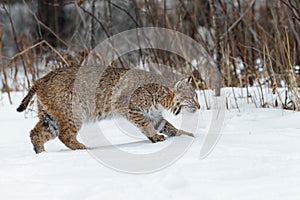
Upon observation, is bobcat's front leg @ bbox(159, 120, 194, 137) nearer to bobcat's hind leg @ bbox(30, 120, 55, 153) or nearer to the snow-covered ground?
the snow-covered ground

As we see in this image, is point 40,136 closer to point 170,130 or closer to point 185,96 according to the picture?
point 170,130

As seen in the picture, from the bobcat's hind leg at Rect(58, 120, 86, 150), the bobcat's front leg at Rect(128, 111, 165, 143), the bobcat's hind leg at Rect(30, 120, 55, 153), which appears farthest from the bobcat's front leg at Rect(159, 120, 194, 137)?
the bobcat's hind leg at Rect(30, 120, 55, 153)

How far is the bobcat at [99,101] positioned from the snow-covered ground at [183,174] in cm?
22

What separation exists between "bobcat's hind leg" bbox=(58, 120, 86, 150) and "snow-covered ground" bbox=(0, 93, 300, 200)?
0.29 meters

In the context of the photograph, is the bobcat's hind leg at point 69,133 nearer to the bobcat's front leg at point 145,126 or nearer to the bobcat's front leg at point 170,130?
the bobcat's front leg at point 145,126

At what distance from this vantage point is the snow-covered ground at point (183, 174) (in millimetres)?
2549

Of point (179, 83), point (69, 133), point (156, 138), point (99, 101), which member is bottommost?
point (156, 138)

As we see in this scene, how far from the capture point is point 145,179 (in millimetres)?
2740

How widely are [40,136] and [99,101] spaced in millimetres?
522

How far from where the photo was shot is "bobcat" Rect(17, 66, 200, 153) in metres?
3.88

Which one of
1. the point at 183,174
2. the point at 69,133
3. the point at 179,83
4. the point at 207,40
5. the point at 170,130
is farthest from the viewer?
the point at 207,40

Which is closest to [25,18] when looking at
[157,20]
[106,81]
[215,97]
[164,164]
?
[157,20]

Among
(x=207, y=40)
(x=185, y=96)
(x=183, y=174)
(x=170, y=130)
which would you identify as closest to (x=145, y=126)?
(x=170, y=130)

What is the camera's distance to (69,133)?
3855 millimetres
